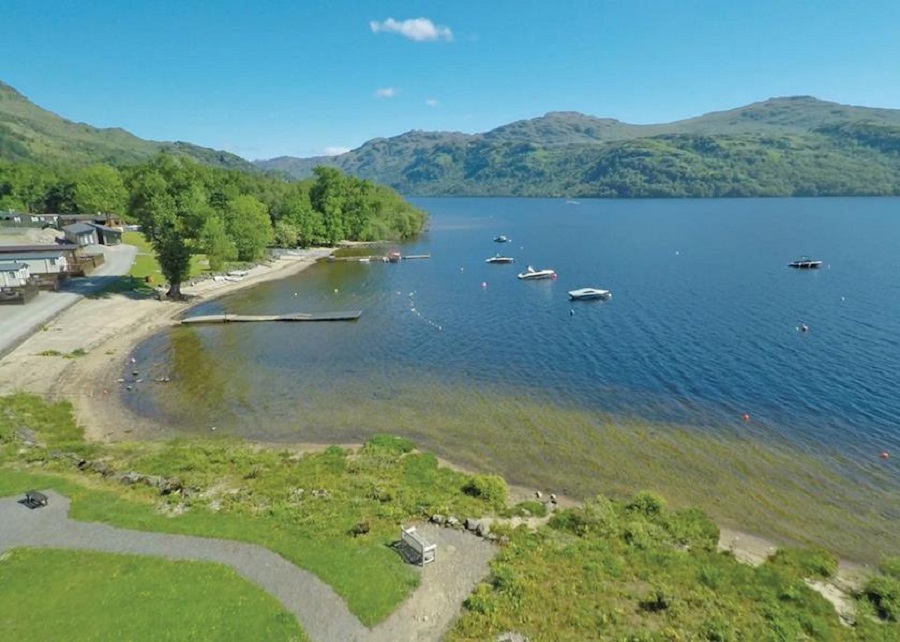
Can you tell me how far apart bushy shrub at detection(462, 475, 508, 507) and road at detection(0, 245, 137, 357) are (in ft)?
169

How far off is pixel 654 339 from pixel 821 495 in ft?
111

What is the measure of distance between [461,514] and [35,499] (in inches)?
867

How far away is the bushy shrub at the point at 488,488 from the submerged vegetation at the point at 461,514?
0.08 metres

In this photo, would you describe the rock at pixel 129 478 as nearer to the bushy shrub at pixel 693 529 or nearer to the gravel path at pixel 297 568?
the gravel path at pixel 297 568

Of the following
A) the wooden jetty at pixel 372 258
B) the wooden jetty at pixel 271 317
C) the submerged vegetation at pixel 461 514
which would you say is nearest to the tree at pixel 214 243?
the wooden jetty at pixel 271 317

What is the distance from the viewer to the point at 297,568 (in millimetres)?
22672

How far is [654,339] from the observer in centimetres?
6600

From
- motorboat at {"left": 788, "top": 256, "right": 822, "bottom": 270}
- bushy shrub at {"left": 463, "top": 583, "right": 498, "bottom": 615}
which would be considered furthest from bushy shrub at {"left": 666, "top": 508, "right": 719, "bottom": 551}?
motorboat at {"left": 788, "top": 256, "right": 822, "bottom": 270}

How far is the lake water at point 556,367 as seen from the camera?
1626 inches

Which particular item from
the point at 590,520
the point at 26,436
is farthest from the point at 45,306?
the point at 590,520

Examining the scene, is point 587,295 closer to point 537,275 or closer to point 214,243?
point 537,275

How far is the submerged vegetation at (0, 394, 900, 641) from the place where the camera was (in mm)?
20531

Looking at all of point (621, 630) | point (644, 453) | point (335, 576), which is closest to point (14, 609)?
point (335, 576)

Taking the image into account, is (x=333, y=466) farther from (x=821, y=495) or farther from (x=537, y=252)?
(x=537, y=252)
